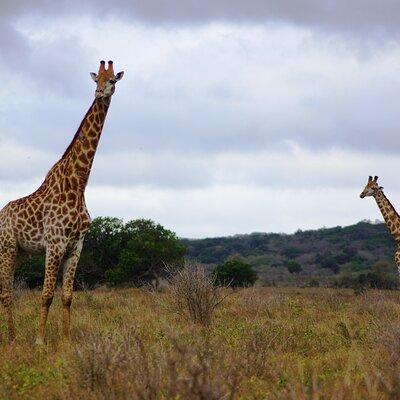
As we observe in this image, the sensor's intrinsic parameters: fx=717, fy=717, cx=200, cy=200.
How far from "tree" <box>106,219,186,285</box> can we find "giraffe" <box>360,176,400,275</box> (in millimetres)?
13355

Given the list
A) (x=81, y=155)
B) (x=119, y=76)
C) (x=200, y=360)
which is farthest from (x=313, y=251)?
(x=200, y=360)

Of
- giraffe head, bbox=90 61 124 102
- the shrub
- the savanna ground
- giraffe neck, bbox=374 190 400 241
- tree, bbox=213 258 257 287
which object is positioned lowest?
the savanna ground

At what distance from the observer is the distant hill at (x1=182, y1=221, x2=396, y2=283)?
61281 mm

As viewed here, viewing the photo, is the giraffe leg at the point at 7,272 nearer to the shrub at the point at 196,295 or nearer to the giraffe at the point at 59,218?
the giraffe at the point at 59,218

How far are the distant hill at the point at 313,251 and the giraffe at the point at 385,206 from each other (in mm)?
30053

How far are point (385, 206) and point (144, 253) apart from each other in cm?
1585

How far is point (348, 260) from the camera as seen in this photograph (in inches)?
2603

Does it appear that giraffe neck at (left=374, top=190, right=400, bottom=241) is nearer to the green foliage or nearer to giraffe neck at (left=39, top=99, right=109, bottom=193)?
giraffe neck at (left=39, top=99, right=109, bottom=193)

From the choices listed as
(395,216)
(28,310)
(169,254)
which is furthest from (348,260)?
(28,310)

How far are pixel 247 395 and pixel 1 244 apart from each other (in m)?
4.74

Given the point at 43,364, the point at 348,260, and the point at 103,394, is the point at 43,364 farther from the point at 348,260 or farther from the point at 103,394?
the point at 348,260

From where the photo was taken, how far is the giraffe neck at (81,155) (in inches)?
371

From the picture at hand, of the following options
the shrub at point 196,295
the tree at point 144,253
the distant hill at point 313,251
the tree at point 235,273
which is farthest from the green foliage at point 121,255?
the shrub at point 196,295

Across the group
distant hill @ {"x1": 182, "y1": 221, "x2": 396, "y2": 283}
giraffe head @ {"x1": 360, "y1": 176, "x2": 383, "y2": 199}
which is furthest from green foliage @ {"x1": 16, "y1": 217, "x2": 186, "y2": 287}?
distant hill @ {"x1": 182, "y1": 221, "x2": 396, "y2": 283}
